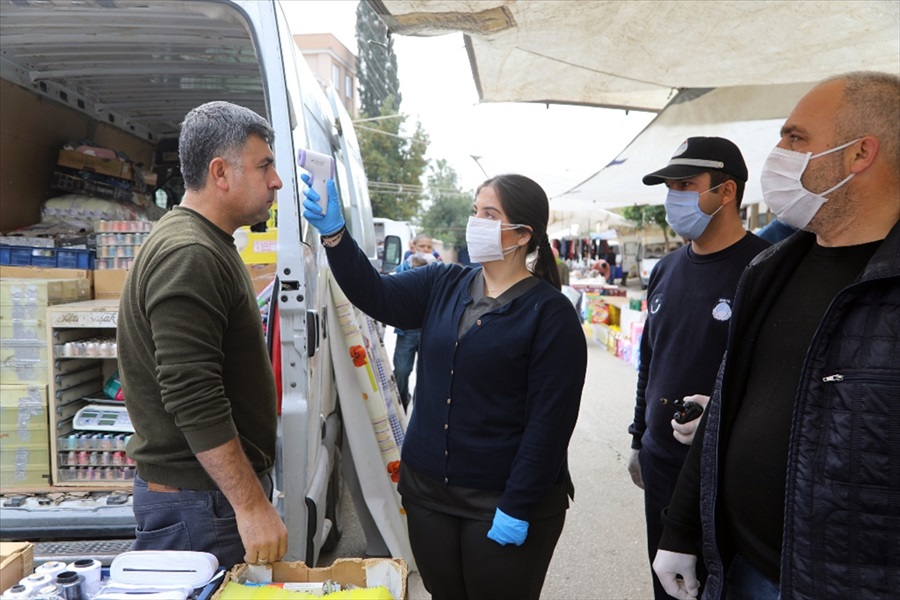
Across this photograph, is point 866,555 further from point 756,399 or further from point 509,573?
point 509,573

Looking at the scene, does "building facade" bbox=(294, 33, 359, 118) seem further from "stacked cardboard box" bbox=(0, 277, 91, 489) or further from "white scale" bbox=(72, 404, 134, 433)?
"white scale" bbox=(72, 404, 134, 433)

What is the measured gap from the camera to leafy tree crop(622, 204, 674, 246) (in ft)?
66.6

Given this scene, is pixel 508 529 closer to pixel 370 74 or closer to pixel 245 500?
pixel 245 500

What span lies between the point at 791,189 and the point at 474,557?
63.3 inches

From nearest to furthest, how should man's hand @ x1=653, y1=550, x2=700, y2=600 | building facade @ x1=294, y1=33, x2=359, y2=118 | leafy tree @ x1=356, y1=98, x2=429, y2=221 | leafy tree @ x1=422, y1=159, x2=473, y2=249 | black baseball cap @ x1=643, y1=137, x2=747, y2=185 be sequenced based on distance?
man's hand @ x1=653, y1=550, x2=700, y2=600
black baseball cap @ x1=643, y1=137, x2=747, y2=185
leafy tree @ x1=356, y1=98, x2=429, y2=221
building facade @ x1=294, y1=33, x2=359, y2=118
leafy tree @ x1=422, y1=159, x2=473, y2=249

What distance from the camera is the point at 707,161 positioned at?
270 cm

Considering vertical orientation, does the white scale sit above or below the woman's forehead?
below

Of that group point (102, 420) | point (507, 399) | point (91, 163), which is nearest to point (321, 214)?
point (507, 399)

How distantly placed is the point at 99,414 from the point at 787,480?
3352mm

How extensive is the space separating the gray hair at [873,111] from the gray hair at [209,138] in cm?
176

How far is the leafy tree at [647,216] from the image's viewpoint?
66.6ft

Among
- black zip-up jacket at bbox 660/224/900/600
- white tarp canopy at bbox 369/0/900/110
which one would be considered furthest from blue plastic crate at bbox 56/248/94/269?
black zip-up jacket at bbox 660/224/900/600

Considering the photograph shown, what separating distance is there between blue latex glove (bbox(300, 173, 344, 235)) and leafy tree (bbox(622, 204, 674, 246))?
18.6 metres

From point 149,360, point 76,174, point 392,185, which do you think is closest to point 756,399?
point 149,360
